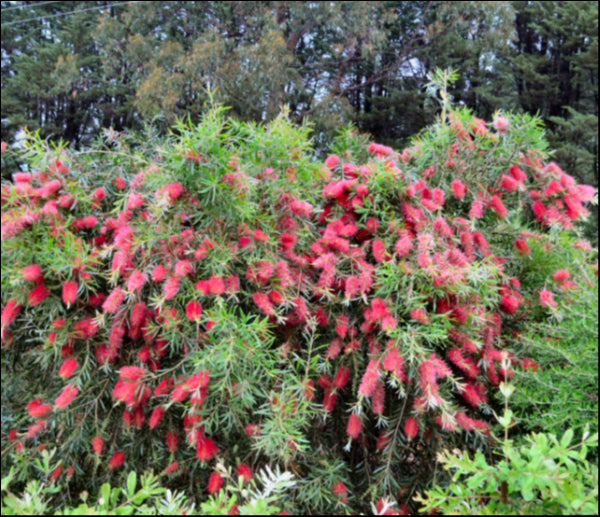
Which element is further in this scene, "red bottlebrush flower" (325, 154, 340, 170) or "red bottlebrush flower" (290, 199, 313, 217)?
"red bottlebrush flower" (325, 154, 340, 170)

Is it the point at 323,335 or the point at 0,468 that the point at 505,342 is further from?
the point at 0,468

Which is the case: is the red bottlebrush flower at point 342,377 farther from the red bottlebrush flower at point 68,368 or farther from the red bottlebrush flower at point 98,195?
the red bottlebrush flower at point 98,195

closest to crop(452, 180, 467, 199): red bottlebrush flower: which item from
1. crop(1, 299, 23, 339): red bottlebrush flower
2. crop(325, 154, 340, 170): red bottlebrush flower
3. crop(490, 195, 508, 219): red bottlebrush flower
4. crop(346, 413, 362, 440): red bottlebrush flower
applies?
crop(490, 195, 508, 219): red bottlebrush flower

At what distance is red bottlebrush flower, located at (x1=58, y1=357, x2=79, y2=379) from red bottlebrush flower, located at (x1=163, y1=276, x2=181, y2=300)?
36cm

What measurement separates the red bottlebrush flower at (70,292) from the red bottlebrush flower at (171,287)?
0.88 feet

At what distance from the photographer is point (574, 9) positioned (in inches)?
446

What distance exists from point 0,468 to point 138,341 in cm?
62

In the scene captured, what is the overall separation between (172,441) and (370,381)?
602 millimetres

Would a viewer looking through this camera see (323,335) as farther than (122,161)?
No

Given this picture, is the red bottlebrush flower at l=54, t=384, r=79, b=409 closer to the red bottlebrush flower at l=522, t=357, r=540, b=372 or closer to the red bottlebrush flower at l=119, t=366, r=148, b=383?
the red bottlebrush flower at l=119, t=366, r=148, b=383

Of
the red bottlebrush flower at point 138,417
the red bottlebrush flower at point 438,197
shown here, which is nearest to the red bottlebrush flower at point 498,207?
the red bottlebrush flower at point 438,197

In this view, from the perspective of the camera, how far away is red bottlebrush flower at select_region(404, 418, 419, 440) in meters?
1.42

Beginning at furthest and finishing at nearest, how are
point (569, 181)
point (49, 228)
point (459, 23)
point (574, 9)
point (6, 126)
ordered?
point (6, 126), point (574, 9), point (459, 23), point (569, 181), point (49, 228)

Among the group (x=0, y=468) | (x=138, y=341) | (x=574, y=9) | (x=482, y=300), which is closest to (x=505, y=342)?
(x=482, y=300)
